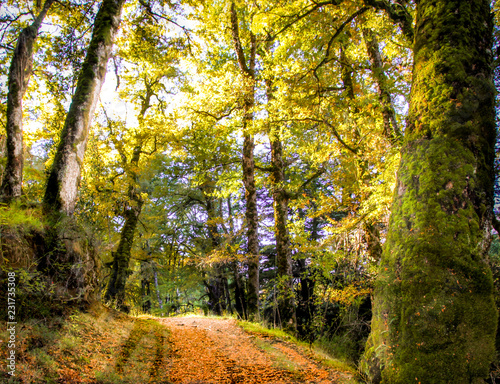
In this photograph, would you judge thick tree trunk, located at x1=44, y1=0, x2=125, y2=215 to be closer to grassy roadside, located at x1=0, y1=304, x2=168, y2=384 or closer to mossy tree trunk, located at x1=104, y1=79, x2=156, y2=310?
grassy roadside, located at x1=0, y1=304, x2=168, y2=384

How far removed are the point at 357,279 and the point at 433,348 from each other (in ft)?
13.3

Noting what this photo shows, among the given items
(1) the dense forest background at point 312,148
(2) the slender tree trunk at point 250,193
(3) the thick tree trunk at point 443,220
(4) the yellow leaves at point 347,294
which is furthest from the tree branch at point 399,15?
(4) the yellow leaves at point 347,294

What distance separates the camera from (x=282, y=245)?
26.2ft

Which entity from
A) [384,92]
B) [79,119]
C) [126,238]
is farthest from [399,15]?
[126,238]

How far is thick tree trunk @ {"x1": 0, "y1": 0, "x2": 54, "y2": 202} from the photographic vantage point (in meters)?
4.04

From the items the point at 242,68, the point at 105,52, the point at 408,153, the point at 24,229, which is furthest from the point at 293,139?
the point at 24,229

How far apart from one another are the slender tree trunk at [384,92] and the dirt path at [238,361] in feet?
13.5

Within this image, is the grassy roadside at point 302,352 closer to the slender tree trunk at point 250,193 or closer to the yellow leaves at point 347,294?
the yellow leaves at point 347,294

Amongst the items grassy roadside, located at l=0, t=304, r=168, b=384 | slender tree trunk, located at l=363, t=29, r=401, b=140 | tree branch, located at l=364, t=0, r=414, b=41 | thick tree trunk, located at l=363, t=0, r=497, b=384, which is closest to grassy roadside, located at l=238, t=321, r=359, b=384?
thick tree trunk, located at l=363, t=0, r=497, b=384

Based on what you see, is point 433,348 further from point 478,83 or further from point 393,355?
point 478,83

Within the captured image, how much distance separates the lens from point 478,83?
2086 mm

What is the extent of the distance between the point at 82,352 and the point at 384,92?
24.2 feet

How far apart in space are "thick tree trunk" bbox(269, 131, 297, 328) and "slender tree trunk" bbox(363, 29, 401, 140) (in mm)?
2698

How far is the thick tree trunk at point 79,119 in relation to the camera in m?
4.23
